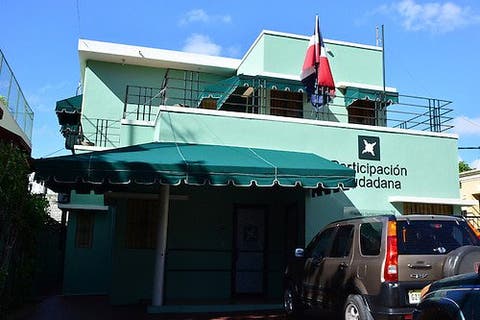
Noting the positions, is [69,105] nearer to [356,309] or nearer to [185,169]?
[185,169]

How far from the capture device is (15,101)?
18328 millimetres

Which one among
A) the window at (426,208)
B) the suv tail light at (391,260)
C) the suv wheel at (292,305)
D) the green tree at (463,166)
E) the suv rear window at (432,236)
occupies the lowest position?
the suv wheel at (292,305)

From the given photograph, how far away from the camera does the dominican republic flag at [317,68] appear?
1395cm

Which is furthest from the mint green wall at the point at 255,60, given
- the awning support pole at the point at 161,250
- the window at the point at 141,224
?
the awning support pole at the point at 161,250

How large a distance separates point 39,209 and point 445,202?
10.1 m

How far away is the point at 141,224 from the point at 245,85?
4.98m

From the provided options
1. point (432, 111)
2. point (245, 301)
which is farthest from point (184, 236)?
point (432, 111)

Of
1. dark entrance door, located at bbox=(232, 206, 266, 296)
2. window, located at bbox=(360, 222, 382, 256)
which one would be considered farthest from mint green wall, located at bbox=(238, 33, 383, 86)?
window, located at bbox=(360, 222, 382, 256)

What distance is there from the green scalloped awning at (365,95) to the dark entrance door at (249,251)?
16.7 ft

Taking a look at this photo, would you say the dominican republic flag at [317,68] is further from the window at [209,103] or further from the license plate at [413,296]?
the license plate at [413,296]

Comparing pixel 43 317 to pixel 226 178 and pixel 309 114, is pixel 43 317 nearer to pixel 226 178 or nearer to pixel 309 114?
pixel 226 178

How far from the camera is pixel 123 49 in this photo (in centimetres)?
1761

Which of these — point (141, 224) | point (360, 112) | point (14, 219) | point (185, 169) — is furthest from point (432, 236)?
point (360, 112)

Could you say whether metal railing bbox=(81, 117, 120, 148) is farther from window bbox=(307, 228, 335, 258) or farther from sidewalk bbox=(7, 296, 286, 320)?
window bbox=(307, 228, 335, 258)
